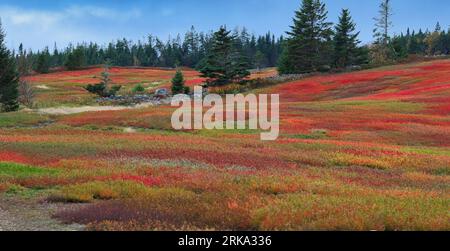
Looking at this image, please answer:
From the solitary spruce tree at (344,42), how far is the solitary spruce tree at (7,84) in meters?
58.5

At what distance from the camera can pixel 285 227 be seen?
1037cm

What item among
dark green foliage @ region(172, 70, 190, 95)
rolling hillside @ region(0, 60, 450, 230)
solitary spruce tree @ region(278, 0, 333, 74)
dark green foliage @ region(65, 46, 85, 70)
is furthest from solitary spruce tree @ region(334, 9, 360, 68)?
dark green foliage @ region(65, 46, 85, 70)

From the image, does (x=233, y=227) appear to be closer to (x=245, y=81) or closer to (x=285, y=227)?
(x=285, y=227)

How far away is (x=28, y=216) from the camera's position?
39.4ft

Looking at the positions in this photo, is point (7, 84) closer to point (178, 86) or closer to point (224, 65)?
point (178, 86)

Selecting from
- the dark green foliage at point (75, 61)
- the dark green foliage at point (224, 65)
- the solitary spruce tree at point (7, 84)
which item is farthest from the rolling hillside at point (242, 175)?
the dark green foliage at point (75, 61)

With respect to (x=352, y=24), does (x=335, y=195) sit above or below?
below

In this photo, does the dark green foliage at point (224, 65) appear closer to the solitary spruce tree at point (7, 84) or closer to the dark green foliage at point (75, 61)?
the solitary spruce tree at point (7, 84)

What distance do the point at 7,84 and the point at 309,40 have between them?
5292cm

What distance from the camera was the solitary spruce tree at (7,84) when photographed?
177 ft

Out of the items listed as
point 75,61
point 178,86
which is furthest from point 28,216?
point 75,61
